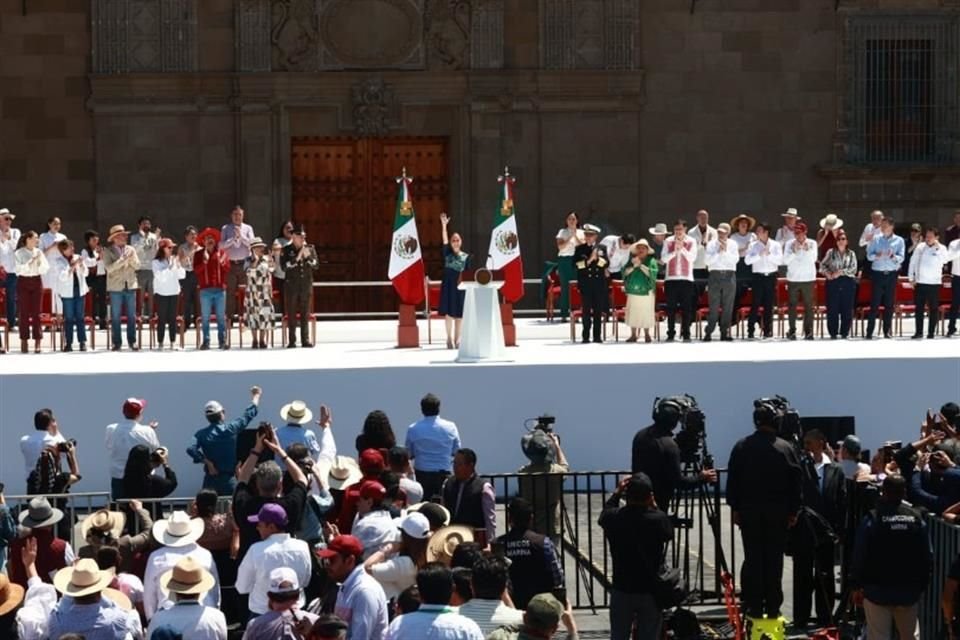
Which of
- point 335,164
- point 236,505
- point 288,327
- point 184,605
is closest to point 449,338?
point 288,327

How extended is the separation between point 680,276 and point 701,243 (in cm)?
150

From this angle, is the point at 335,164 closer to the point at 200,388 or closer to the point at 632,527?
the point at 200,388

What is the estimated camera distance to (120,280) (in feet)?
85.7

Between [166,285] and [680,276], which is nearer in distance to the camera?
[166,285]

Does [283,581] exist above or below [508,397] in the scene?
below

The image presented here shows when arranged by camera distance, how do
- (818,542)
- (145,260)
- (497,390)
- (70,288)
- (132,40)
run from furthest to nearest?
(132,40), (145,260), (70,288), (497,390), (818,542)

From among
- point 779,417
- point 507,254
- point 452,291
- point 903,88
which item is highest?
point 903,88

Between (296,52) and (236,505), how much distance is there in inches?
748

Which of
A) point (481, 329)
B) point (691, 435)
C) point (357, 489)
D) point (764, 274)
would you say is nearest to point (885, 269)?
point (764, 274)

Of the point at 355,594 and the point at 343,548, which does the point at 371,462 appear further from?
the point at 355,594

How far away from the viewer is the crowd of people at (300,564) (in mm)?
12531

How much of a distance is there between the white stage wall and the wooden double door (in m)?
9.90

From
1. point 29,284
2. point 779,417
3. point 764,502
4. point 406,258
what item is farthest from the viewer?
point 406,258

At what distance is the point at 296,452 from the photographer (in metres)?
16.5
